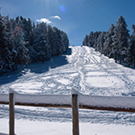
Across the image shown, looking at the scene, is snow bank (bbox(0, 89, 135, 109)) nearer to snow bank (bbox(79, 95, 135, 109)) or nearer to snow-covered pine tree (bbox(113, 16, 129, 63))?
snow bank (bbox(79, 95, 135, 109))

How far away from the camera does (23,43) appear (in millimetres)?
23859

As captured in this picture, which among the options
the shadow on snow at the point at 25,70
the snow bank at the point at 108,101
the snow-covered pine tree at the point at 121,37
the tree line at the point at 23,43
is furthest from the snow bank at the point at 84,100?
the snow-covered pine tree at the point at 121,37

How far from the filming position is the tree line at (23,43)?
19469mm

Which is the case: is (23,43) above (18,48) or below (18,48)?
above

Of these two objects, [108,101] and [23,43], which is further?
[23,43]

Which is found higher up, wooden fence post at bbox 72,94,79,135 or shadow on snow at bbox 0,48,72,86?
shadow on snow at bbox 0,48,72,86

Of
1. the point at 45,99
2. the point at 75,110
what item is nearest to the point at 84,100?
the point at 75,110

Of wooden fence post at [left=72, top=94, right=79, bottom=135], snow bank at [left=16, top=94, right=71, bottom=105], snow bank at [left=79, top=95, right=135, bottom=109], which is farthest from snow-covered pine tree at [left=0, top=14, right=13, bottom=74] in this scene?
snow bank at [left=79, top=95, right=135, bottom=109]

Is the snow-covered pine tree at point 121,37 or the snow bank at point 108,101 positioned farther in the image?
the snow-covered pine tree at point 121,37

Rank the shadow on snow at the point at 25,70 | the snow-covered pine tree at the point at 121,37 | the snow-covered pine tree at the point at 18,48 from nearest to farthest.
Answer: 1. the shadow on snow at the point at 25,70
2. the snow-covered pine tree at the point at 18,48
3. the snow-covered pine tree at the point at 121,37

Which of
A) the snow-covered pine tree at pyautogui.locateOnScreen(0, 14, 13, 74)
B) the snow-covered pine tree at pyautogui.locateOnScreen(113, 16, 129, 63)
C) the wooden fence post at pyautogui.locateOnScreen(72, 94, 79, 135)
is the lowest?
the wooden fence post at pyautogui.locateOnScreen(72, 94, 79, 135)

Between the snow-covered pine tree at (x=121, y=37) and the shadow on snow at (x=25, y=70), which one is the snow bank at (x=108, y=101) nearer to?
the shadow on snow at (x=25, y=70)

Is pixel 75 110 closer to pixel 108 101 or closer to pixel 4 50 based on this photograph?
pixel 108 101

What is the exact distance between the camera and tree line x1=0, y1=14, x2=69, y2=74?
1947cm
